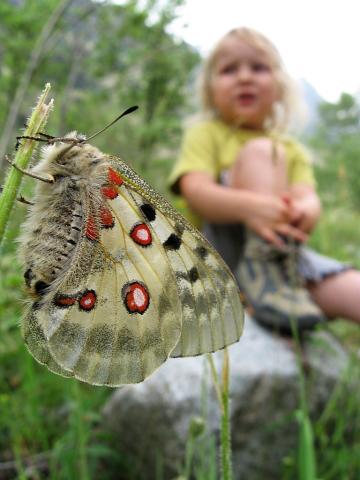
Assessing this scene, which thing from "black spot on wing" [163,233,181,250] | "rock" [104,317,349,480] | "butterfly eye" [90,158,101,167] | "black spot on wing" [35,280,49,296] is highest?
"butterfly eye" [90,158,101,167]

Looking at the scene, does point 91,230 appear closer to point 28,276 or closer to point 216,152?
point 28,276

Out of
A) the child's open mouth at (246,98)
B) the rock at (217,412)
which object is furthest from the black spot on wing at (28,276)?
the child's open mouth at (246,98)

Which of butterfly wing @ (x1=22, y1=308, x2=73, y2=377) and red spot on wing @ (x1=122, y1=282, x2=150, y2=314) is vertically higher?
red spot on wing @ (x1=122, y1=282, x2=150, y2=314)

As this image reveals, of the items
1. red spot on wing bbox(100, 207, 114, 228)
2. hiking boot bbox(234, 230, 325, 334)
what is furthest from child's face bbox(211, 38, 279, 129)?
red spot on wing bbox(100, 207, 114, 228)

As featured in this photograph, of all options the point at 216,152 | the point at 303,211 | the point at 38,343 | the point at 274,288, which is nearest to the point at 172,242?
the point at 38,343

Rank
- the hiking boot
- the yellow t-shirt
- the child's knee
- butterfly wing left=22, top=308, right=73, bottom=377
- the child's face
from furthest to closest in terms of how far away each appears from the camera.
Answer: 1. the child's face
2. the yellow t-shirt
3. the child's knee
4. the hiking boot
5. butterfly wing left=22, top=308, right=73, bottom=377

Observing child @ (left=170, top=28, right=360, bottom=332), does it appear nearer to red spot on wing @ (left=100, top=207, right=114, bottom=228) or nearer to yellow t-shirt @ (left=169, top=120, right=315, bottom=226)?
yellow t-shirt @ (left=169, top=120, right=315, bottom=226)

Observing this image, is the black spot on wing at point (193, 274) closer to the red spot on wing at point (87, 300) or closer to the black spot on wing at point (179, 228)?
the black spot on wing at point (179, 228)
